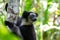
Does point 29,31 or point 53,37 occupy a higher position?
point 29,31

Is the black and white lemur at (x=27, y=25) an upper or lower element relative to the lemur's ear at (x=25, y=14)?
lower

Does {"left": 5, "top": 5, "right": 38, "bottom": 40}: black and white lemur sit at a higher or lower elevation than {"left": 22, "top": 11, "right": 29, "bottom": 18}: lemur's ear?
lower

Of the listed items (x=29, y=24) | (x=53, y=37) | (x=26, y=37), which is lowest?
(x=53, y=37)

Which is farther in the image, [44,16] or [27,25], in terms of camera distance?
[44,16]

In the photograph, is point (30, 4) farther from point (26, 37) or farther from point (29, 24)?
point (26, 37)

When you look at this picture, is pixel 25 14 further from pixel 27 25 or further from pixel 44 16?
pixel 44 16

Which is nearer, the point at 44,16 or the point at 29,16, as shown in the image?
the point at 29,16

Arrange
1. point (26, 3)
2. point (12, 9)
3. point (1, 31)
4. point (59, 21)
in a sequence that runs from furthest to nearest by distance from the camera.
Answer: point (59, 21) < point (26, 3) < point (12, 9) < point (1, 31)

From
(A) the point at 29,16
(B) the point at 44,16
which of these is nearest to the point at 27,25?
(A) the point at 29,16

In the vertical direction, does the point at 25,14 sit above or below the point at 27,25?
above

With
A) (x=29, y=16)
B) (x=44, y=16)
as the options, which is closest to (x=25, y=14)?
(x=29, y=16)

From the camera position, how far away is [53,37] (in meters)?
2.57

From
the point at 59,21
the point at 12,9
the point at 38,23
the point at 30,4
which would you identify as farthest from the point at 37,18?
the point at 12,9

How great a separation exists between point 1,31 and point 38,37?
195 cm
